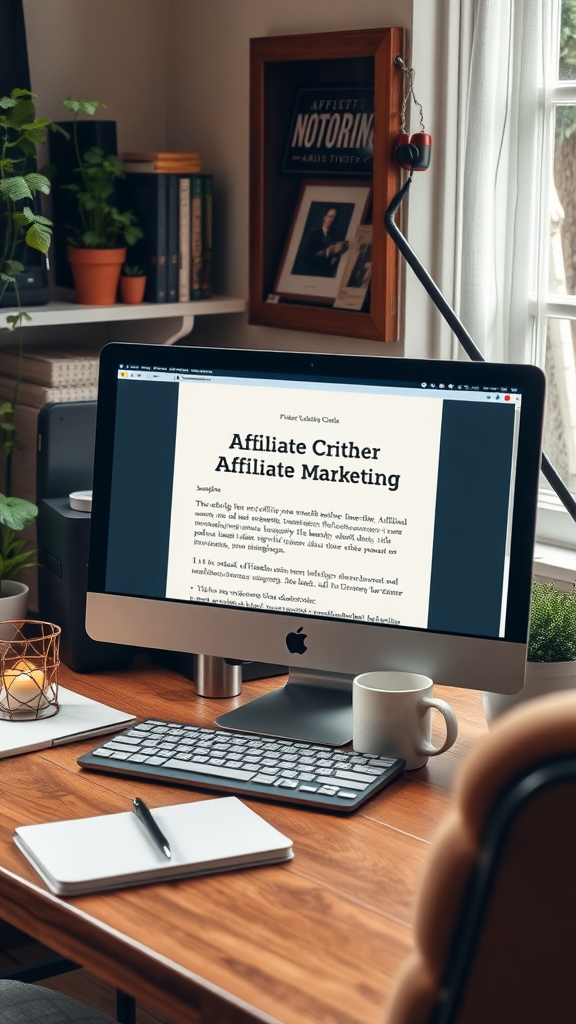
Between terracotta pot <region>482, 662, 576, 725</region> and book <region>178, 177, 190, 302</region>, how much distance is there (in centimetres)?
132

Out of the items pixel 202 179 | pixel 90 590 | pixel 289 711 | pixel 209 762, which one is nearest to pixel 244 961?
pixel 209 762

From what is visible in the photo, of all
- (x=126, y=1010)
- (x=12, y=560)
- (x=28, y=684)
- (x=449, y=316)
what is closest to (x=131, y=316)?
(x=12, y=560)

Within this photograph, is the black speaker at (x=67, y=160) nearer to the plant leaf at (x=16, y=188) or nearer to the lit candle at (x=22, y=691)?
the plant leaf at (x=16, y=188)

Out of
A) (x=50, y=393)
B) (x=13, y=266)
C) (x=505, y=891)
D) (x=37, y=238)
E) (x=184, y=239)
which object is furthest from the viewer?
(x=184, y=239)

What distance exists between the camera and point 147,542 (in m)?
1.38

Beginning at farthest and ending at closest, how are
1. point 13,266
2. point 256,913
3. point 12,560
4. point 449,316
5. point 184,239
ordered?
point 184,239 < point 13,266 < point 12,560 < point 449,316 < point 256,913

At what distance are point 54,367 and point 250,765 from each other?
110cm

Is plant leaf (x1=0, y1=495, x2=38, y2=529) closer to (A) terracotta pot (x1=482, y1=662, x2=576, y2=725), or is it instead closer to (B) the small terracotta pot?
(B) the small terracotta pot

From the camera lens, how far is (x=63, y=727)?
1.34 m

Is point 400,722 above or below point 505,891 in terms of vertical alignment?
below

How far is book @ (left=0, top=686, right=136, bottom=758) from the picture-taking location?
129cm

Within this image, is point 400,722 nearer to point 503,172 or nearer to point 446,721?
point 446,721

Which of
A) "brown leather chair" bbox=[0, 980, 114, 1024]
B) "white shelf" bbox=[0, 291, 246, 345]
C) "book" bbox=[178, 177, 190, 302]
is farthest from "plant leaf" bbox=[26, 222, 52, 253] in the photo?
"brown leather chair" bbox=[0, 980, 114, 1024]

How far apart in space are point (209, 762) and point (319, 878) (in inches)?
9.4
